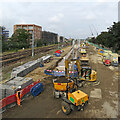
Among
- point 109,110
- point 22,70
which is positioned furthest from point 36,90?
point 109,110

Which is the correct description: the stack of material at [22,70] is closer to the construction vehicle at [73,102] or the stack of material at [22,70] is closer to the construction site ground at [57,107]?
the construction site ground at [57,107]

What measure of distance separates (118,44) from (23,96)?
2926cm

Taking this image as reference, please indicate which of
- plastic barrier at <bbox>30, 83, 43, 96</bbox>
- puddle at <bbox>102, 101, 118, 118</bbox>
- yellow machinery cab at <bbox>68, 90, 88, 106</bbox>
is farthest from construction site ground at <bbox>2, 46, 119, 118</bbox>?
yellow machinery cab at <bbox>68, 90, 88, 106</bbox>

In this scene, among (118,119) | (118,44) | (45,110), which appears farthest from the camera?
(118,44)

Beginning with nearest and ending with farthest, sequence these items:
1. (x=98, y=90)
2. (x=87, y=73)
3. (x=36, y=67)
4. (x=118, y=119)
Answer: (x=118, y=119), (x=98, y=90), (x=87, y=73), (x=36, y=67)

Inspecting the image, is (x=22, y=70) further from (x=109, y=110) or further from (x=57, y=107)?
(x=109, y=110)

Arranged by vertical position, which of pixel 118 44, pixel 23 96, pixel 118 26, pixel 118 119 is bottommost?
pixel 118 119

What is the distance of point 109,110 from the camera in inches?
332

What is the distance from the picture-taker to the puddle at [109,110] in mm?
7832

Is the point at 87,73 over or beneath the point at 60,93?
over

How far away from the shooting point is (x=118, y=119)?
7.45 meters

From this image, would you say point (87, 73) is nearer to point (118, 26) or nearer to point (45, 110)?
point (45, 110)

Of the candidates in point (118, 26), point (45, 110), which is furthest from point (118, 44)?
point (45, 110)

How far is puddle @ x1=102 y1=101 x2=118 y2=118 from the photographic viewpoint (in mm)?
7832
